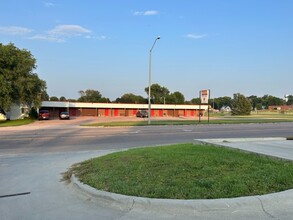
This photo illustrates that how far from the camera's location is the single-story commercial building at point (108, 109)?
238 ft

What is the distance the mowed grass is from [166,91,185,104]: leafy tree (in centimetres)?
12077

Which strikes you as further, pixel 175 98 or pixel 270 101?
pixel 270 101

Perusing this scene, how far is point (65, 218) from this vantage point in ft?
16.6

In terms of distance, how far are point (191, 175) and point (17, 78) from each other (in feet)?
149

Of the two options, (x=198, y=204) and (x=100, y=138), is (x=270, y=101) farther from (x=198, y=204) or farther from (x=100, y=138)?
(x=198, y=204)

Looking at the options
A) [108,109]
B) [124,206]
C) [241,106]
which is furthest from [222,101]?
[124,206]

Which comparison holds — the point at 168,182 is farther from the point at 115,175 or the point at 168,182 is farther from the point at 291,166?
the point at 291,166

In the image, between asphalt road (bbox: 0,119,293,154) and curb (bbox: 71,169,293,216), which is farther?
asphalt road (bbox: 0,119,293,154)

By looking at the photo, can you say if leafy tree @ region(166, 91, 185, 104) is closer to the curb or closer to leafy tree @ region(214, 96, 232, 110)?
leafy tree @ region(214, 96, 232, 110)

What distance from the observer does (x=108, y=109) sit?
266 ft

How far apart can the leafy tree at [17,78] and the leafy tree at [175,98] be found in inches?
3231

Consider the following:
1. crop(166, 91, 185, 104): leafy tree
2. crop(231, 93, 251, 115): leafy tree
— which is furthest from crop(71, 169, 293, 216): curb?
crop(166, 91, 185, 104): leafy tree

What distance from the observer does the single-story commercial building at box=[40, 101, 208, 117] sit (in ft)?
238

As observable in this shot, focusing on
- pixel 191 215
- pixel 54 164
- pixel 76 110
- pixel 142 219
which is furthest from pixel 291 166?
pixel 76 110
